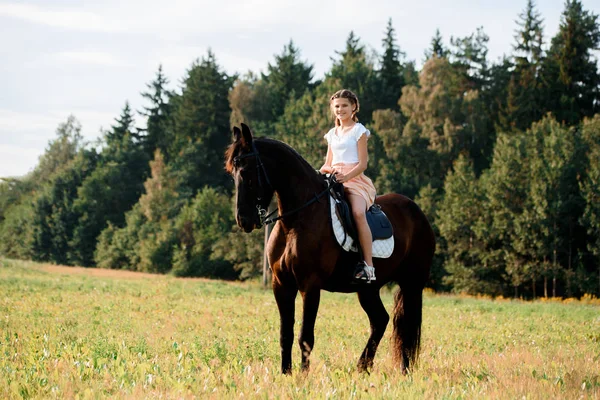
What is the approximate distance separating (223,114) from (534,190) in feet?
135

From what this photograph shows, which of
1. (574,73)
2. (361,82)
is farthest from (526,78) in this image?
(361,82)

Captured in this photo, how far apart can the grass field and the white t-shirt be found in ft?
8.02

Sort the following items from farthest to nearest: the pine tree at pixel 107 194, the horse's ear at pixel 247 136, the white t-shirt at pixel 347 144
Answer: the pine tree at pixel 107 194 < the white t-shirt at pixel 347 144 < the horse's ear at pixel 247 136

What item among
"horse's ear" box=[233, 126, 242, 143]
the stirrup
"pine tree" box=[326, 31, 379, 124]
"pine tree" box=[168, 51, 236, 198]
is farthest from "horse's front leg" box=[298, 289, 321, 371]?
"pine tree" box=[168, 51, 236, 198]

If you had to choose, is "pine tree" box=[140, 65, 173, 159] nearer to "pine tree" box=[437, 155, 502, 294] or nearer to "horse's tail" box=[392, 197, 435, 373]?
"pine tree" box=[437, 155, 502, 294]

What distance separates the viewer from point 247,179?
6961 millimetres

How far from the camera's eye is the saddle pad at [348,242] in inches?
294

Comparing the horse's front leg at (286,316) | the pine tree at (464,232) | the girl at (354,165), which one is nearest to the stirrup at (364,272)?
the girl at (354,165)

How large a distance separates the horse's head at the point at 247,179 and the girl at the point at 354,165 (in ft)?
3.36

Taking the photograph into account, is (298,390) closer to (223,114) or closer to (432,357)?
(432,357)

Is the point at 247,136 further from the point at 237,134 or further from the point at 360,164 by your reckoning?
the point at 360,164

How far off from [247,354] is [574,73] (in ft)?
171

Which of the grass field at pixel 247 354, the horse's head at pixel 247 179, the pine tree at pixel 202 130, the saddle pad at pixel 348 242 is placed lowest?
the grass field at pixel 247 354

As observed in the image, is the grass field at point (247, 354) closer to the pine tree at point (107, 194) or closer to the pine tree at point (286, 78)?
A: the pine tree at point (286, 78)
